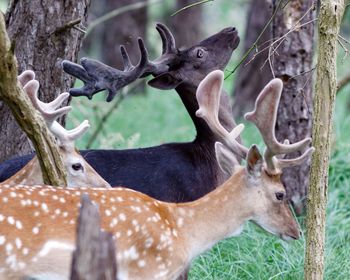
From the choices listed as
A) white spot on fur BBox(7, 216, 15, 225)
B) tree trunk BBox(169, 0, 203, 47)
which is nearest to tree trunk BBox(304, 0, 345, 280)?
white spot on fur BBox(7, 216, 15, 225)

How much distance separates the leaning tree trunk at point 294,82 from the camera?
24.6ft

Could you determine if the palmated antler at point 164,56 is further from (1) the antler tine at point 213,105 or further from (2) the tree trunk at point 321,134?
(2) the tree trunk at point 321,134

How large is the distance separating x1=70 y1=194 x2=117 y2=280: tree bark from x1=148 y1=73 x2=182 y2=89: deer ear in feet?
8.92

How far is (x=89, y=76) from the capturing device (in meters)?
6.41

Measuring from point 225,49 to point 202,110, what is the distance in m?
1.55

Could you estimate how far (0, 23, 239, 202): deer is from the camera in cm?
638

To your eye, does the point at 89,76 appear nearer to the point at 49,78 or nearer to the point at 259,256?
the point at 49,78

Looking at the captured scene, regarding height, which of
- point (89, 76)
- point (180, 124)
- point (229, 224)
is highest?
point (89, 76)

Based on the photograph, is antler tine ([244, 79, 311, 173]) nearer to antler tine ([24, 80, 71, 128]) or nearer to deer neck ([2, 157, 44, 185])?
antler tine ([24, 80, 71, 128])

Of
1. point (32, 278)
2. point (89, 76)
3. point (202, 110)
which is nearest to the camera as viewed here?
point (32, 278)

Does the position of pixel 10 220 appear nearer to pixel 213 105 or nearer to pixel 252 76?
pixel 213 105

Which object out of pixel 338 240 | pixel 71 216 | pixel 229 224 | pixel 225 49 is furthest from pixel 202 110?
pixel 338 240

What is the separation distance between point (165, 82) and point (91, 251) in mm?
2901

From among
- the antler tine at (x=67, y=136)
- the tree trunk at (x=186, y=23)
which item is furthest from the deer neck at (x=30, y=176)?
the tree trunk at (x=186, y=23)
